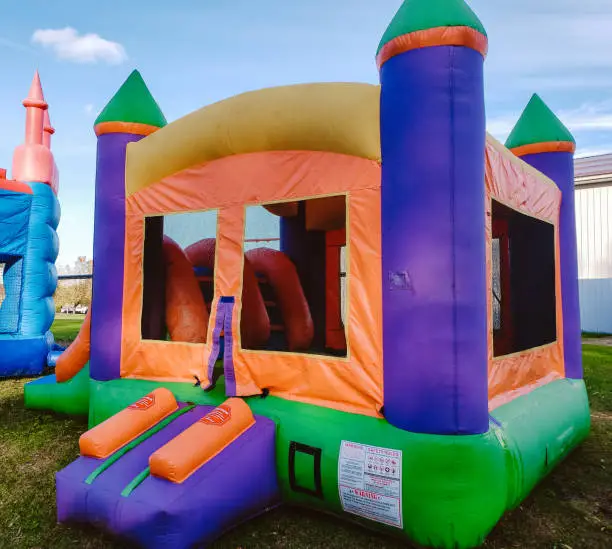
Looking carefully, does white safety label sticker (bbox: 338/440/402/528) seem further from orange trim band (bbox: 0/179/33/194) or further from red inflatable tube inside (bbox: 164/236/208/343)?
orange trim band (bbox: 0/179/33/194)

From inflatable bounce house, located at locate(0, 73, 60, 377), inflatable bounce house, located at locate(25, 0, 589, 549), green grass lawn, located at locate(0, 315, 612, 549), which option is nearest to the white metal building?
green grass lawn, located at locate(0, 315, 612, 549)

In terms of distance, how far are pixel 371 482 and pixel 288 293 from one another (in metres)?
1.98

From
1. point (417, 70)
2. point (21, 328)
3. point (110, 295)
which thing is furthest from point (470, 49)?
point (21, 328)

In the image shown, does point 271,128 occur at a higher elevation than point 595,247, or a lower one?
lower

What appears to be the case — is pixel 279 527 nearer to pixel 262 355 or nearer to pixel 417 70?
pixel 262 355

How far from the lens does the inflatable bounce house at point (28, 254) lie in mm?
6559

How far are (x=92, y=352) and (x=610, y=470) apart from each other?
3.63 m

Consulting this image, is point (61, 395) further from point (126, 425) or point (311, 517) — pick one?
point (311, 517)

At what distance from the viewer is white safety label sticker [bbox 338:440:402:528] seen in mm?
2188

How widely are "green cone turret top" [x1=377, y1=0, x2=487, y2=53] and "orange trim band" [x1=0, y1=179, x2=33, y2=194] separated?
5.98m

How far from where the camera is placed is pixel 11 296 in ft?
21.9

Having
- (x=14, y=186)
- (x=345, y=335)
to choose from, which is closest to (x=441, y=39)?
(x=345, y=335)

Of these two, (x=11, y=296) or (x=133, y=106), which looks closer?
(x=133, y=106)

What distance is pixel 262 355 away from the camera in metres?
2.87
